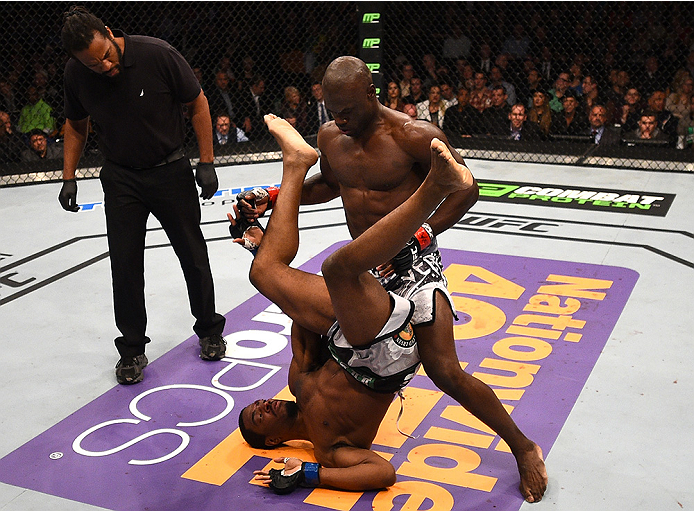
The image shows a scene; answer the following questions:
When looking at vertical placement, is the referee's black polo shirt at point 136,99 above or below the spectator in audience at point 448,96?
above

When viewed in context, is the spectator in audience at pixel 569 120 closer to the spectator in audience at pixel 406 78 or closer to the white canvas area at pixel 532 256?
the white canvas area at pixel 532 256

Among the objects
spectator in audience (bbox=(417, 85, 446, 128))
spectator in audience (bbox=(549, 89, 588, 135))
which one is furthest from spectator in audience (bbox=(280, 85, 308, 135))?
spectator in audience (bbox=(549, 89, 588, 135))

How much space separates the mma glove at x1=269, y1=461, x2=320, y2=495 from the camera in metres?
2.42

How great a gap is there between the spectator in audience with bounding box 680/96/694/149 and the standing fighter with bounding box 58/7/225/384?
449cm

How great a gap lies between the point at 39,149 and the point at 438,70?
3502mm

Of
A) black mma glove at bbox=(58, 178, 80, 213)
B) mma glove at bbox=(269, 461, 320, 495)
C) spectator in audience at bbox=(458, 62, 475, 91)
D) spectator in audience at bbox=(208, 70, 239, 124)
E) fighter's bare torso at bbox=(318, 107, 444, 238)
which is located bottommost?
mma glove at bbox=(269, 461, 320, 495)

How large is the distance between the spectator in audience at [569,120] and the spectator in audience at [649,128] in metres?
0.43

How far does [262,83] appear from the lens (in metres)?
7.07

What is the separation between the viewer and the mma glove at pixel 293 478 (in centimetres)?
242

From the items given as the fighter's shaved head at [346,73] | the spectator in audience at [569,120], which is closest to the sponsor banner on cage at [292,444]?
the fighter's shaved head at [346,73]

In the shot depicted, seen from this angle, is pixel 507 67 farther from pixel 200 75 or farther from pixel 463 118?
pixel 200 75

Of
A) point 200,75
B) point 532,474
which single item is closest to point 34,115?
point 200,75

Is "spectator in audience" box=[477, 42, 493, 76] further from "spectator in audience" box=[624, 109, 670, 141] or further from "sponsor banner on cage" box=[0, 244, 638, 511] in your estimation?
"sponsor banner on cage" box=[0, 244, 638, 511]

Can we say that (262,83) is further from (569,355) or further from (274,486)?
(274,486)
